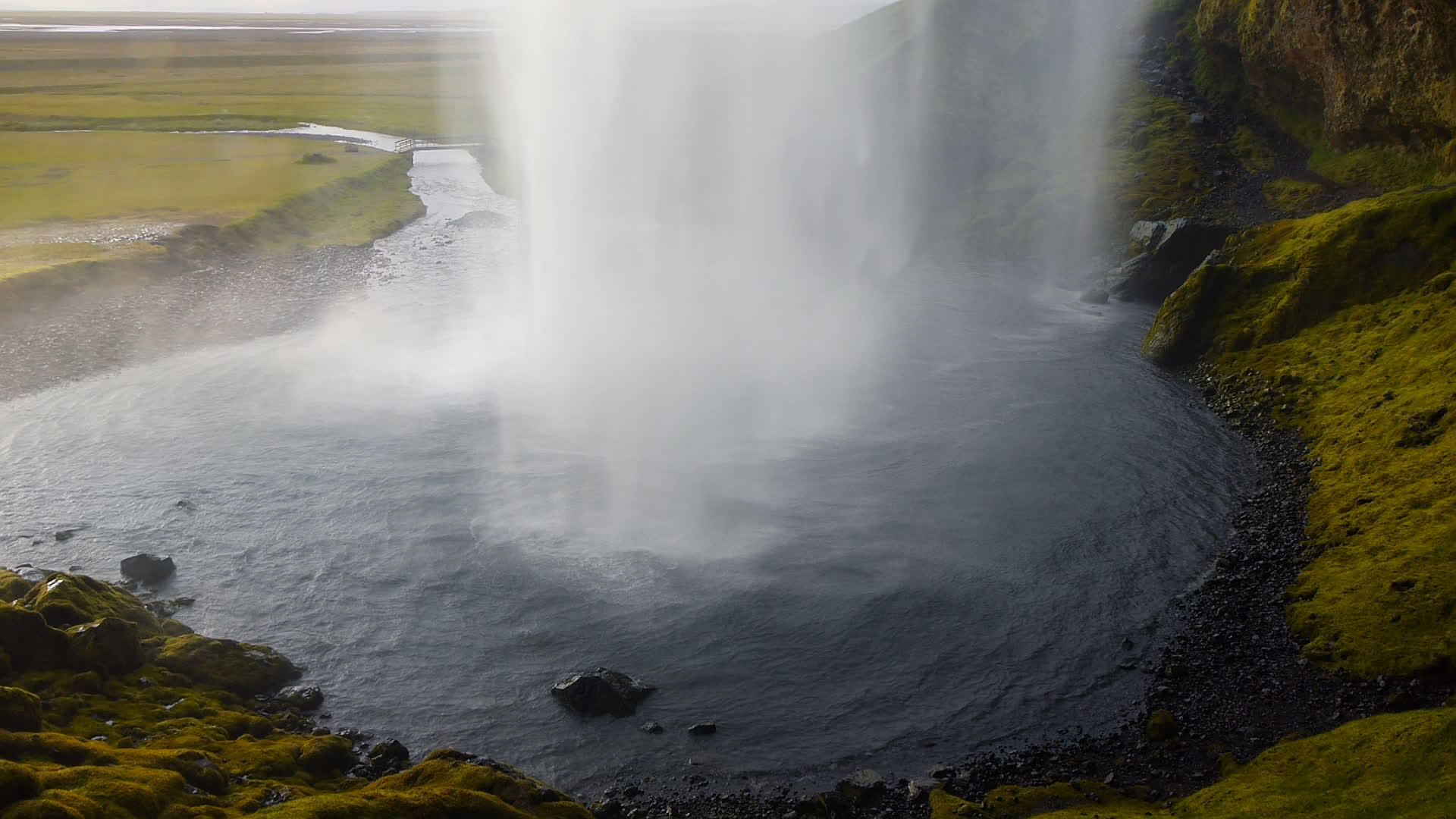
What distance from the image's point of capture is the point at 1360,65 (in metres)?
67.1

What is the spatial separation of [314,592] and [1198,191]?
73.7m

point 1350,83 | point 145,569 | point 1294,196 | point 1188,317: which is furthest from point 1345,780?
point 1350,83

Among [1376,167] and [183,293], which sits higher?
[1376,167]

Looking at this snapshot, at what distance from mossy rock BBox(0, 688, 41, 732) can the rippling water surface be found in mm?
6955

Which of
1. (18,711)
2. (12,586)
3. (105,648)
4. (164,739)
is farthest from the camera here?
(12,586)

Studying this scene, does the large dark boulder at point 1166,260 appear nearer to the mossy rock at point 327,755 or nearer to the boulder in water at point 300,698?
the boulder in water at point 300,698

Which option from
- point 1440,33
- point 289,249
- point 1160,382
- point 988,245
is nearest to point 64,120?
point 289,249

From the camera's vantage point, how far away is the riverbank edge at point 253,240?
5969 centimetres

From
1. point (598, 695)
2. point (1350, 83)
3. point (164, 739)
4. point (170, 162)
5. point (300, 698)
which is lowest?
point (598, 695)

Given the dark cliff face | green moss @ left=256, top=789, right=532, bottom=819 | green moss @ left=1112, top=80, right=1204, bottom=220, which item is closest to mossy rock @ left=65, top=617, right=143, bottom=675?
green moss @ left=256, top=789, right=532, bottom=819

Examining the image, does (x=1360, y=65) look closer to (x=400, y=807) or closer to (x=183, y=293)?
(x=400, y=807)

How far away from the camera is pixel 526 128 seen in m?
91.9

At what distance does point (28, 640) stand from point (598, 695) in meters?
14.3

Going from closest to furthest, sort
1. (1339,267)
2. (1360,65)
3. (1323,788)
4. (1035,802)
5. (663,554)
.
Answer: (1323,788) → (1035,802) → (663,554) → (1339,267) → (1360,65)
